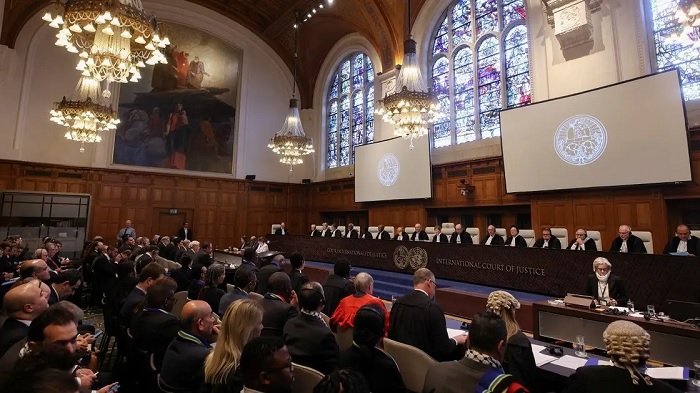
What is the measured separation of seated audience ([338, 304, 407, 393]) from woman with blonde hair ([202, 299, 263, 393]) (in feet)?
1.81

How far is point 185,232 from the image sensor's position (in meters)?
12.8

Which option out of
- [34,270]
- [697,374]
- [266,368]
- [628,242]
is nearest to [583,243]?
[628,242]

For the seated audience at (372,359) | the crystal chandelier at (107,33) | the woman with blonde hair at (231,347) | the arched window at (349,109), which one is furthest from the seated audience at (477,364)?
the arched window at (349,109)

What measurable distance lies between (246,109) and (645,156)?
13330mm

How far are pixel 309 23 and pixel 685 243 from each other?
1371 cm

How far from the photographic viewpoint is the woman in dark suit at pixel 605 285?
4023 mm

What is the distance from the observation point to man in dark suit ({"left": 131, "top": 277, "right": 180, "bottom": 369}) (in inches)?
98.7

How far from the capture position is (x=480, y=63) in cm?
1050

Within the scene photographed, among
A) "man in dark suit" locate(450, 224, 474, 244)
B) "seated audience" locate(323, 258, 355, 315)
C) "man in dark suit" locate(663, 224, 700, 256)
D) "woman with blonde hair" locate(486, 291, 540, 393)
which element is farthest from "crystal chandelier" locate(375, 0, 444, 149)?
"woman with blonde hair" locate(486, 291, 540, 393)

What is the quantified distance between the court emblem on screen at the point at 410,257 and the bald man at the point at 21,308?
626cm

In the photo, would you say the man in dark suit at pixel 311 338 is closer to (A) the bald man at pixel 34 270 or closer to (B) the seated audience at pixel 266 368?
(B) the seated audience at pixel 266 368

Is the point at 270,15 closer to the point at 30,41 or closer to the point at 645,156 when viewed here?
the point at 30,41

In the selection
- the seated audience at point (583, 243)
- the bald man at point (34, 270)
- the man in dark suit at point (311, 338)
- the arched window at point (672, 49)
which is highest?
the arched window at point (672, 49)

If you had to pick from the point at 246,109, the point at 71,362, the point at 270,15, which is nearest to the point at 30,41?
the point at 246,109
